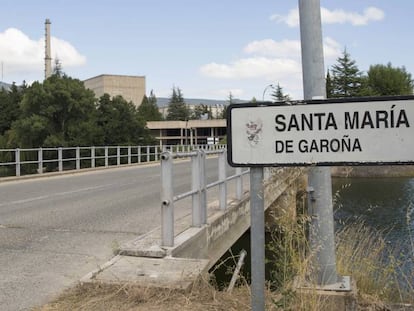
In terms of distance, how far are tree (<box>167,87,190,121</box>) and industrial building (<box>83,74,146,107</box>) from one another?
113 feet

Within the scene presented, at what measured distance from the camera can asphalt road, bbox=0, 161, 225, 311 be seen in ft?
16.4

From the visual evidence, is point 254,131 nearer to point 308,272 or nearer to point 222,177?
point 308,272

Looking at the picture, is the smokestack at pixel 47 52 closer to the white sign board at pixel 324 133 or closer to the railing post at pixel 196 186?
the railing post at pixel 196 186

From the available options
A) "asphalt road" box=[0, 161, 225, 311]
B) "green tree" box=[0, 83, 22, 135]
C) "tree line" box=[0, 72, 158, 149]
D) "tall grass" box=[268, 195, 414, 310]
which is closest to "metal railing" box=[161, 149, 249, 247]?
"asphalt road" box=[0, 161, 225, 311]

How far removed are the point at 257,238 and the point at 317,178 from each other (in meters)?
1.06

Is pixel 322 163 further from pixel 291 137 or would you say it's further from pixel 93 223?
pixel 93 223

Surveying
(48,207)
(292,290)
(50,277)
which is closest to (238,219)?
(48,207)

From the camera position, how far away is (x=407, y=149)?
9.21 ft

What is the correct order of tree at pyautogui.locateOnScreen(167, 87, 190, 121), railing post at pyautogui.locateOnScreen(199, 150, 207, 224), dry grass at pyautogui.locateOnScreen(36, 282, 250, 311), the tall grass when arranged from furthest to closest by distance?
1. tree at pyautogui.locateOnScreen(167, 87, 190, 121)
2. railing post at pyautogui.locateOnScreen(199, 150, 207, 224)
3. dry grass at pyautogui.locateOnScreen(36, 282, 250, 311)
4. the tall grass

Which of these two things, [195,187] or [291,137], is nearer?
[291,137]

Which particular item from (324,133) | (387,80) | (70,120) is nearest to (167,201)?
(324,133)

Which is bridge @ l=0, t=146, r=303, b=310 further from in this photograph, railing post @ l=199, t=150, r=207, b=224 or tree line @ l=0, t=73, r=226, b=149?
tree line @ l=0, t=73, r=226, b=149

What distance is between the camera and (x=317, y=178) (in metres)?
3.84

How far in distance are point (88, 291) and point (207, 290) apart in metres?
1.08
